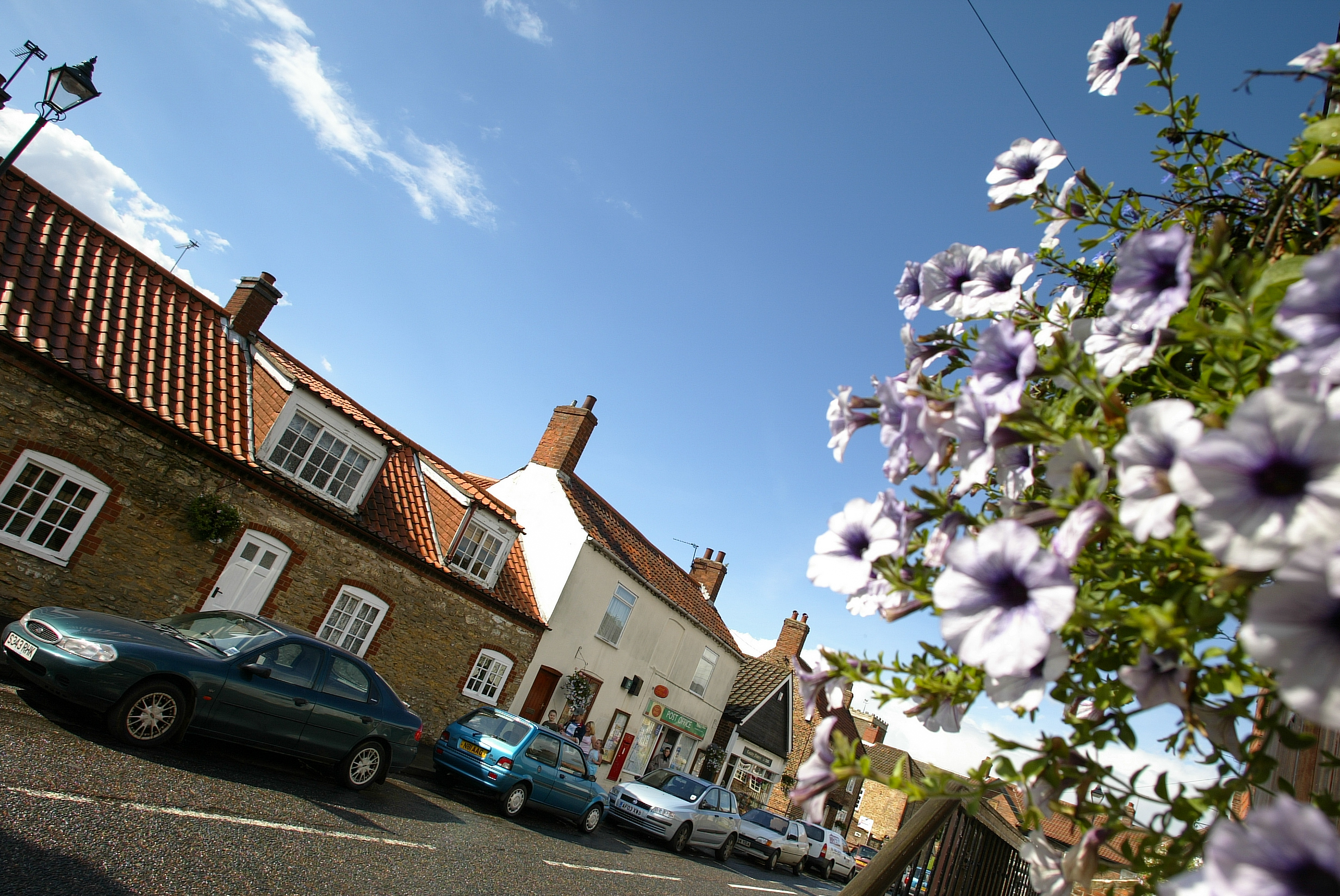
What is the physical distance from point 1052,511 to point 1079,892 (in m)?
3.03

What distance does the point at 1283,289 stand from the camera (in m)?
1.22

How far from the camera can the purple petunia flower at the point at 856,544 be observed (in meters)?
1.39

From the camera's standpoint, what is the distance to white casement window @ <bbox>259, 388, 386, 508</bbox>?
46.3 feet

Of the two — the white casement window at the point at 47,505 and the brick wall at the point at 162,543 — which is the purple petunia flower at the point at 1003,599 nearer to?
the brick wall at the point at 162,543

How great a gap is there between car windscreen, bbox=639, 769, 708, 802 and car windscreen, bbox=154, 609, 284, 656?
10475 mm

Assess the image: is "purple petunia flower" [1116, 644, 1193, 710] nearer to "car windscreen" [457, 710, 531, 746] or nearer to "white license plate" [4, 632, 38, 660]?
"white license plate" [4, 632, 38, 660]

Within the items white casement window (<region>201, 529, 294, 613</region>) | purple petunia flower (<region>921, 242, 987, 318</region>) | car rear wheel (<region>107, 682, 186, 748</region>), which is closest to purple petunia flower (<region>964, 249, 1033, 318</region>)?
purple petunia flower (<region>921, 242, 987, 318</region>)

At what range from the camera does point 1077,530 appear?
1.05 metres

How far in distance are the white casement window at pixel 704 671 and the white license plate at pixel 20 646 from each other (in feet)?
69.8

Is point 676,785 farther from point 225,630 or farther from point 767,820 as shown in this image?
point 225,630

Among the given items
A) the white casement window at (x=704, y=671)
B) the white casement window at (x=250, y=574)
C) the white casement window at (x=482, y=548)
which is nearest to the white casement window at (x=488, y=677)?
the white casement window at (x=482, y=548)

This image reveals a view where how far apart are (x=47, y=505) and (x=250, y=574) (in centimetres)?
320

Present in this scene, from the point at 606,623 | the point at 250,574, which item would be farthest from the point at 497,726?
the point at 606,623

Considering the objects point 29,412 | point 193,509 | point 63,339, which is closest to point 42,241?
point 63,339
